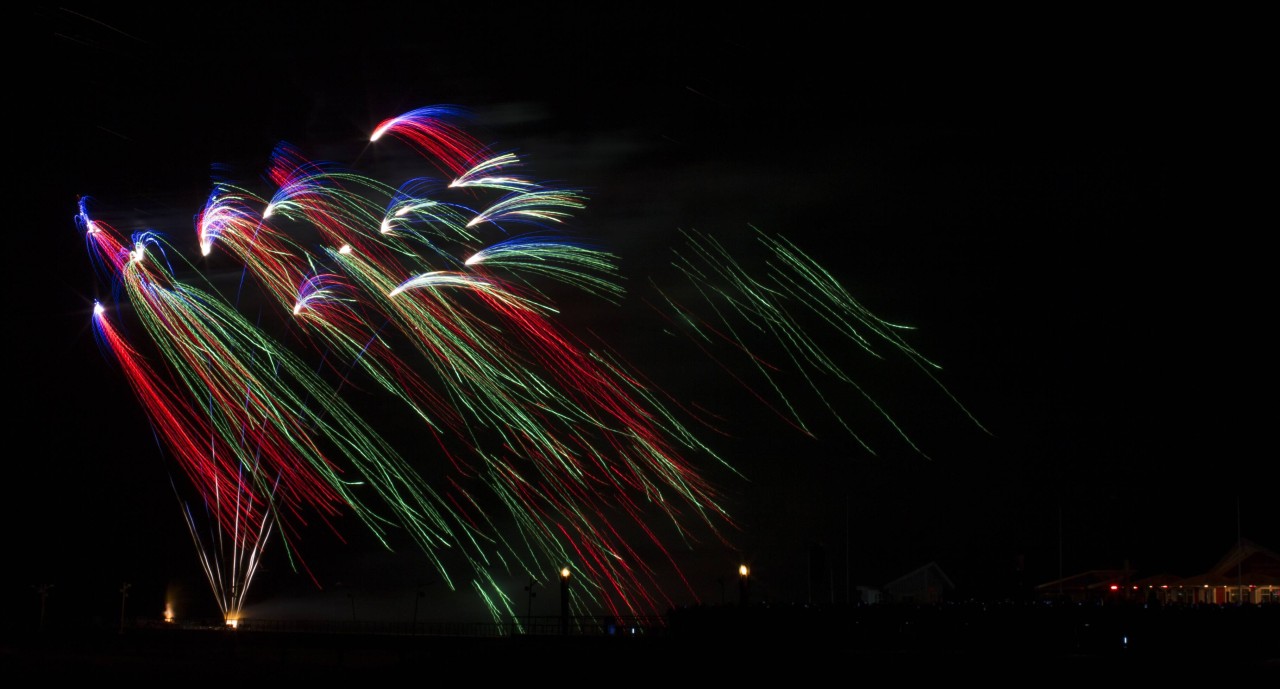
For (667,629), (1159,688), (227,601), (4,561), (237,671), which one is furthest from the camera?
(227,601)

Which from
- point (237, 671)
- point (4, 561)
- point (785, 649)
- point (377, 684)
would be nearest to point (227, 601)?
point (4, 561)

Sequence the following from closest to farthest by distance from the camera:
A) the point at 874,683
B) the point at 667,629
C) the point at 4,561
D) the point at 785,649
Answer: the point at 874,683
the point at 785,649
the point at 667,629
the point at 4,561

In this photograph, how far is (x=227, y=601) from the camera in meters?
69.8

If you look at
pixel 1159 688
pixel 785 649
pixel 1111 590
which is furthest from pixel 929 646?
pixel 1111 590

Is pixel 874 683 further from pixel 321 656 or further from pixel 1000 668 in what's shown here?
pixel 321 656

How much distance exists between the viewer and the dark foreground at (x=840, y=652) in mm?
22203

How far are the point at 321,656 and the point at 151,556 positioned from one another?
3494cm

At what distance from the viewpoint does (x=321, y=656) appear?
37.5 metres

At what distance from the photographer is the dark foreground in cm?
2220

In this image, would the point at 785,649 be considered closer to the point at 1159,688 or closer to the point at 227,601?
Result: the point at 1159,688

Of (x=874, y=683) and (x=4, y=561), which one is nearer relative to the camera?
(x=874, y=683)

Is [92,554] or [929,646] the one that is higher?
[92,554]

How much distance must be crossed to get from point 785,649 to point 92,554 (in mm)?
53283

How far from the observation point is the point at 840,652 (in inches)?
949
